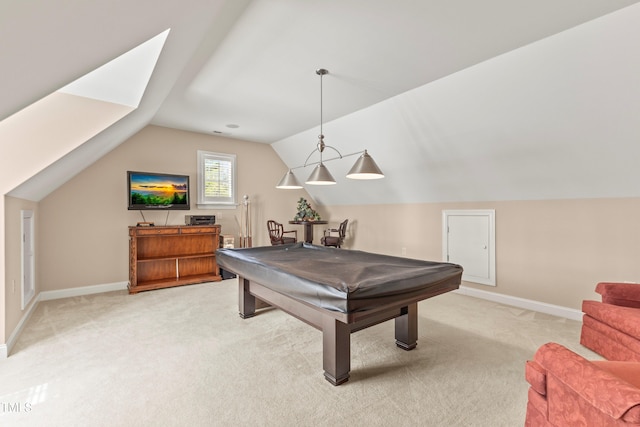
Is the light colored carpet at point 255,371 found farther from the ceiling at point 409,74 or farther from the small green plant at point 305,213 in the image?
the small green plant at point 305,213

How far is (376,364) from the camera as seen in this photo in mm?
2453

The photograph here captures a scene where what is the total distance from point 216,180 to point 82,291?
2711mm

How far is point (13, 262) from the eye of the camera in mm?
2848

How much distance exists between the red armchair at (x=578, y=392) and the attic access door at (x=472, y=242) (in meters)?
2.96

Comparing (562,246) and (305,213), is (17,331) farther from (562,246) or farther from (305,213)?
(562,246)

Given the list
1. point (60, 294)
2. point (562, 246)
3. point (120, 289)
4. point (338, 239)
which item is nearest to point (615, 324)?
point (562, 246)

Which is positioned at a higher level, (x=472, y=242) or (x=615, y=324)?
(x=472, y=242)

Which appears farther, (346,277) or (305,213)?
(305,213)

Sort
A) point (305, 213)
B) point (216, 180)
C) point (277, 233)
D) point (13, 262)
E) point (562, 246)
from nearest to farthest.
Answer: point (13, 262)
point (562, 246)
point (216, 180)
point (277, 233)
point (305, 213)

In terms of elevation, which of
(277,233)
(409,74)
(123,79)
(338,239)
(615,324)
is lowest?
(615,324)

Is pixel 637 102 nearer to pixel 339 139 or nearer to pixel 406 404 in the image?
pixel 406 404

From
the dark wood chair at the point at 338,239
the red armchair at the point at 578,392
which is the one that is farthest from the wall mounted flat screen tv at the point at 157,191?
the red armchair at the point at 578,392

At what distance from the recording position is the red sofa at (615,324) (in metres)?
2.20

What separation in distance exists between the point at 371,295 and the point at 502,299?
321cm
